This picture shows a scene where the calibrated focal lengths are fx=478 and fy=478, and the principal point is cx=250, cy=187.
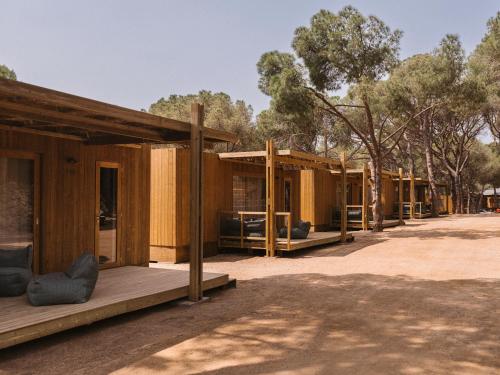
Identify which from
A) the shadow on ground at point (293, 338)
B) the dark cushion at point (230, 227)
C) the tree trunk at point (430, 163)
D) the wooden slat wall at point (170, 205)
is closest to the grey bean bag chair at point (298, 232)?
the dark cushion at point (230, 227)

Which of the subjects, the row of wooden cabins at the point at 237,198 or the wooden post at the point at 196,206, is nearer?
the wooden post at the point at 196,206

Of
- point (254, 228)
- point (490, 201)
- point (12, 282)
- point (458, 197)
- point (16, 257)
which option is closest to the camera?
point (12, 282)

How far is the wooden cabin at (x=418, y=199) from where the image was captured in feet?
88.4

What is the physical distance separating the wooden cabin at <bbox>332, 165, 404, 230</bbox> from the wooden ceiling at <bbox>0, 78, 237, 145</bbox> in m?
12.1

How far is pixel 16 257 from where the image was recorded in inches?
252

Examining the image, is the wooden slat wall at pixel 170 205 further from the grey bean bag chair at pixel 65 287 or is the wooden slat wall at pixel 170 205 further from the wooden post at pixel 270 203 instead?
the grey bean bag chair at pixel 65 287

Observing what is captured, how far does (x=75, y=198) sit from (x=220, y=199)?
5343 millimetres

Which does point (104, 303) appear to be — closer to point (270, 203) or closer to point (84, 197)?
point (84, 197)

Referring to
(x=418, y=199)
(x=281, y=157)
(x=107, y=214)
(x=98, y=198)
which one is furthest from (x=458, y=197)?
(x=98, y=198)

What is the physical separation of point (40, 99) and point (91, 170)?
11.1ft

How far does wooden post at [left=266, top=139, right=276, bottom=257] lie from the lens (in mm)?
11617

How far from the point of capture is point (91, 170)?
7.86 meters

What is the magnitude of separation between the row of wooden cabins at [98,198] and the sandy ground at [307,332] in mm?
291

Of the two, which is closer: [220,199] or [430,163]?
[220,199]
